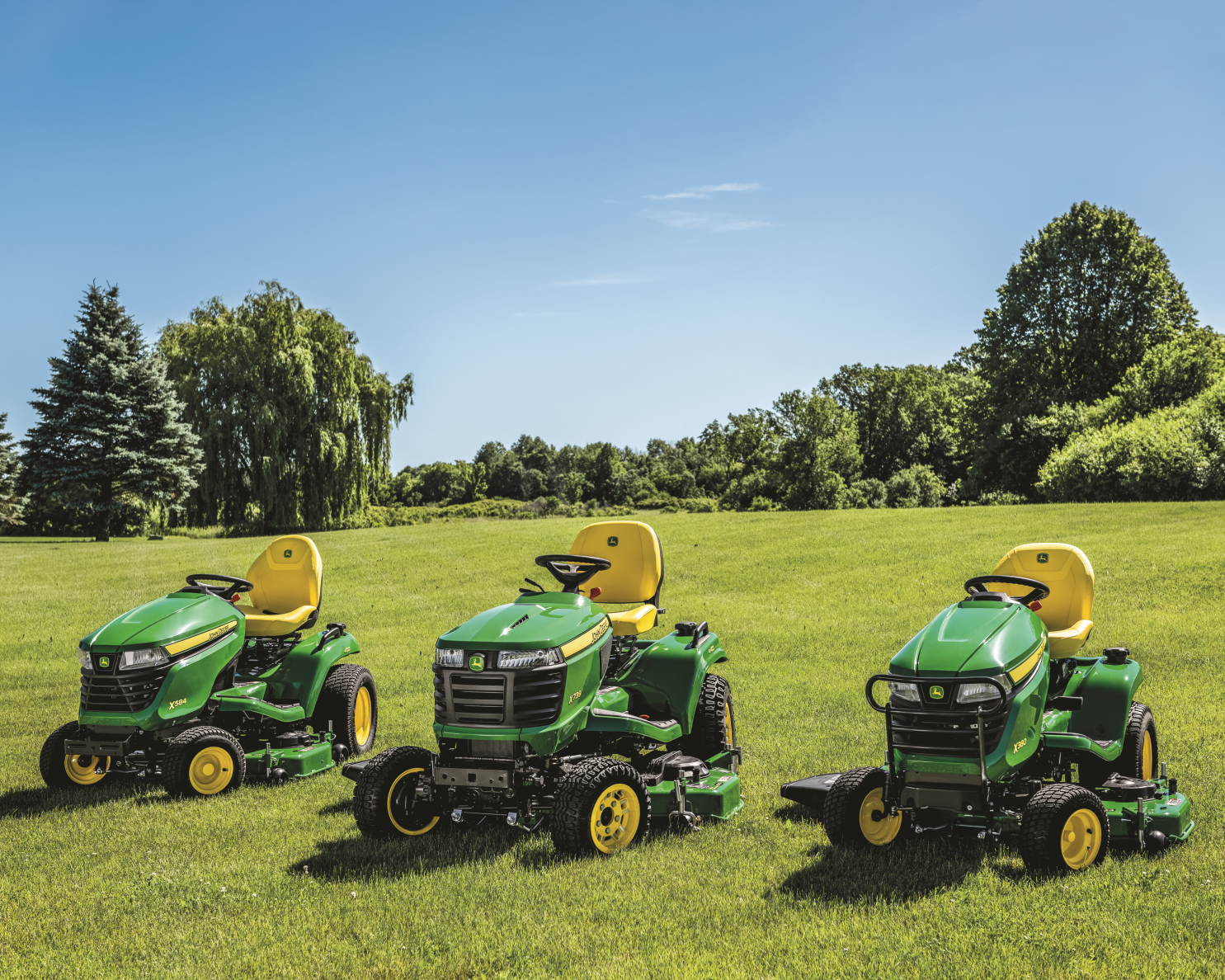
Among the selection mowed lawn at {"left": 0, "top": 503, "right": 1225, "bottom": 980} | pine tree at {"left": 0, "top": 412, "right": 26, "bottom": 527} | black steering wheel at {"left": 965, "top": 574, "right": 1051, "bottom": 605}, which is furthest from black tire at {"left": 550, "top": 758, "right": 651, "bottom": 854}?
pine tree at {"left": 0, "top": 412, "right": 26, "bottom": 527}

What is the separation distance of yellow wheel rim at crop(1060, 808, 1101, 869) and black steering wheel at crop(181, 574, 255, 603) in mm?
5775

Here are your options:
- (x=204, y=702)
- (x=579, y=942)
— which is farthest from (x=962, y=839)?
(x=204, y=702)

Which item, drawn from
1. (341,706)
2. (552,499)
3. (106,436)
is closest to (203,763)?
(341,706)

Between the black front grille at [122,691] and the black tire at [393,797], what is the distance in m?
1.95

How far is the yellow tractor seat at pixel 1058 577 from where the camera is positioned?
626cm

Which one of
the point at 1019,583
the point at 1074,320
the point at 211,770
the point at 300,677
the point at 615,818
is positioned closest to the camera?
the point at 615,818

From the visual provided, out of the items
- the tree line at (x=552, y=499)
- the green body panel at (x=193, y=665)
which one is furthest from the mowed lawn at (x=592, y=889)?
the tree line at (x=552, y=499)

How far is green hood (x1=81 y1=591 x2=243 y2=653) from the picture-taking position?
6.39 m

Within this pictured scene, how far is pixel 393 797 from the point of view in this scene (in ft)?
17.4

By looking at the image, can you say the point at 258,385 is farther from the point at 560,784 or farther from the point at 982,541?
the point at 560,784

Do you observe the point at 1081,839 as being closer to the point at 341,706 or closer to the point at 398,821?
the point at 398,821

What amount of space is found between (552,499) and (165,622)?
129 feet

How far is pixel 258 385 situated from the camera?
32.0 metres

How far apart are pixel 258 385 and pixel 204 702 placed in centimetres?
2737
